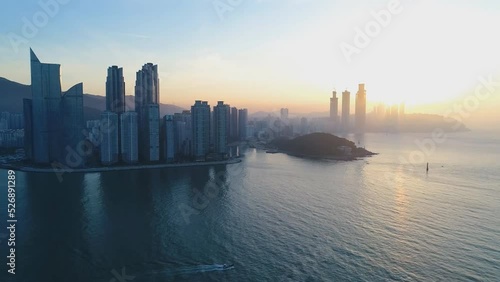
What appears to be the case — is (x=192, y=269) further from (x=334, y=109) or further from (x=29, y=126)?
(x=334, y=109)

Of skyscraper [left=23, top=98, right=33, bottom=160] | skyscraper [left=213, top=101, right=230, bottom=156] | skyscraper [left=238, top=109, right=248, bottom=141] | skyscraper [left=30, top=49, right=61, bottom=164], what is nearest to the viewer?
skyscraper [left=30, top=49, right=61, bottom=164]

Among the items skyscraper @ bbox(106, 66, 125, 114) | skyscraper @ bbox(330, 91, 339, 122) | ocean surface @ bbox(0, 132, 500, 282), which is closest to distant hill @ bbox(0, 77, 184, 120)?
skyscraper @ bbox(106, 66, 125, 114)

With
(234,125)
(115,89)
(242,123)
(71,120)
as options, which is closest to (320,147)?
(234,125)

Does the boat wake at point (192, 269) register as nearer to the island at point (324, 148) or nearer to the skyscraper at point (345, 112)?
the island at point (324, 148)

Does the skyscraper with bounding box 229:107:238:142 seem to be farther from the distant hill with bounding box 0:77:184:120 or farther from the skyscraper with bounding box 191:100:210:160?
the distant hill with bounding box 0:77:184:120

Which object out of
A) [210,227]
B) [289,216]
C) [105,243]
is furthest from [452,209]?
[105,243]

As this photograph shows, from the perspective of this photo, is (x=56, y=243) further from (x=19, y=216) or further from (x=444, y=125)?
(x=444, y=125)

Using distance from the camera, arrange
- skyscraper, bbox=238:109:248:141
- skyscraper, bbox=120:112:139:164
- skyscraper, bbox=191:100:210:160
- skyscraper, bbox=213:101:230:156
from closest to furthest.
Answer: skyscraper, bbox=120:112:139:164 → skyscraper, bbox=191:100:210:160 → skyscraper, bbox=213:101:230:156 → skyscraper, bbox=238:109:248:141
